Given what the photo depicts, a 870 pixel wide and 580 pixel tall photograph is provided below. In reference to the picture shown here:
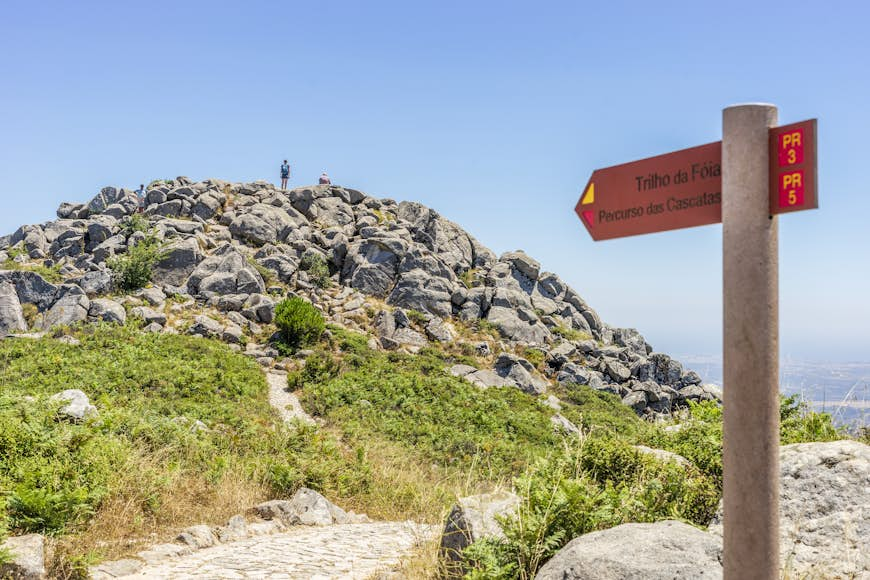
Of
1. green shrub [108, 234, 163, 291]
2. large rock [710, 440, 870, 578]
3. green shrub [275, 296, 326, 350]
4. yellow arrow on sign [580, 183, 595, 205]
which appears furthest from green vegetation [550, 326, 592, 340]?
yellow arrow on sign [580, 183, 595, 205]

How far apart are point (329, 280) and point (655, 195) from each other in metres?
31.4

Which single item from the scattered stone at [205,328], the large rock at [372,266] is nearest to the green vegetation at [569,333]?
the large rock at [372,266]

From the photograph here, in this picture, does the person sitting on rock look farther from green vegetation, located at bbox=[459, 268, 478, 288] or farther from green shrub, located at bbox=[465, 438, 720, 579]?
green shrub, located at bbox=[465, 438, 720, 579]

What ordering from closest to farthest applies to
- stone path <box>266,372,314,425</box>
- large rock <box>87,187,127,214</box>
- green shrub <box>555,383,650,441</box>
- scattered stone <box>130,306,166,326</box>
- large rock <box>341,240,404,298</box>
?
stone path <box>266,372,314,425</box>, green shrub <box>555,383,650,441</box>, scattered stone <box>130,306,166,326</box>, large rock <box>341,240,404,298</box>, large rock <box>87,187,127,214</box>

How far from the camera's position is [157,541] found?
21.6ft

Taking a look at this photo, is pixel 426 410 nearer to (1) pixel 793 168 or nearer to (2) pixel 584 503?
(2) pixel 584 503

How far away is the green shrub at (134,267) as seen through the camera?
28.3 metres

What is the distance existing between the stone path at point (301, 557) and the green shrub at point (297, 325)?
62.2ft

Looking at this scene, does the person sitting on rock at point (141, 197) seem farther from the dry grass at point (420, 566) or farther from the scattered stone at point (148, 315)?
the dry grass at point (420, 566)

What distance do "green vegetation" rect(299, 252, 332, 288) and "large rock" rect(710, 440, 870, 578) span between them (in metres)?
29.8

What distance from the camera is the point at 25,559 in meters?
4.84

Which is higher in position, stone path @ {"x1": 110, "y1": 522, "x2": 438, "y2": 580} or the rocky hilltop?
the rocky hilltop

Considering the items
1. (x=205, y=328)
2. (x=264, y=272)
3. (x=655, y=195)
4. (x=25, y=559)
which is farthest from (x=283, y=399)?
(x=655, y=195)

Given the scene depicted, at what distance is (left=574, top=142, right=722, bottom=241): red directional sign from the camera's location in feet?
8.87
